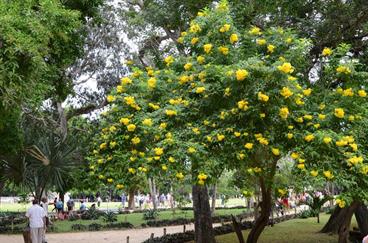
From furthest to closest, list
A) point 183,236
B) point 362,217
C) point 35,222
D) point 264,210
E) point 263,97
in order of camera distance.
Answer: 1. point 183,236
2. point 362,217
3. point 35,222
4. point 264,210
5. point 263,97

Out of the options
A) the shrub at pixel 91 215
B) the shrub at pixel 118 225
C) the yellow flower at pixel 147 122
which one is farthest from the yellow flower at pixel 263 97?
the shrub at pixel 91 215

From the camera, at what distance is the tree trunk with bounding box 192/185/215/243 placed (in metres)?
14.0

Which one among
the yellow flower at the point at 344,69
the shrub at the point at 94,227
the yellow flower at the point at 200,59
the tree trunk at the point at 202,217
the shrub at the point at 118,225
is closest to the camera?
the yellow flower at the point at 344,69

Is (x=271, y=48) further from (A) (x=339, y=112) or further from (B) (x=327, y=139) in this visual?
(B) (x=327, y=139)

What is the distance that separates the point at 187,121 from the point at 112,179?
1.59 metres

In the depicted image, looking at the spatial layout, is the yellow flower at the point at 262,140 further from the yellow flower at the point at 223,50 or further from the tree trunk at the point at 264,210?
the tree trunk at the point at 264,210

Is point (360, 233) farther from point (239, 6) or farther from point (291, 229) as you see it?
point (239, 6)

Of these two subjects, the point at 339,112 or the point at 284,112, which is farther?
the point at 339,112

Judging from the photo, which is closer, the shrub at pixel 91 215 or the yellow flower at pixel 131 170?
the yellow flower at pixel 131 170

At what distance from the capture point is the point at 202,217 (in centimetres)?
1417

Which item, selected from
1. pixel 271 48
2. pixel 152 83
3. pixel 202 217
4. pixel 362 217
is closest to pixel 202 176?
pixel 152 83

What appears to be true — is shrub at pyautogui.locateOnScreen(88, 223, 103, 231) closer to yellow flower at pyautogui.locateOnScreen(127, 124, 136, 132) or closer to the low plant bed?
the low plant bed

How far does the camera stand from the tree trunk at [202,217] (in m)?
14.0

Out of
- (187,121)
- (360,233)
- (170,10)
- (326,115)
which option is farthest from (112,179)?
(360,233)
